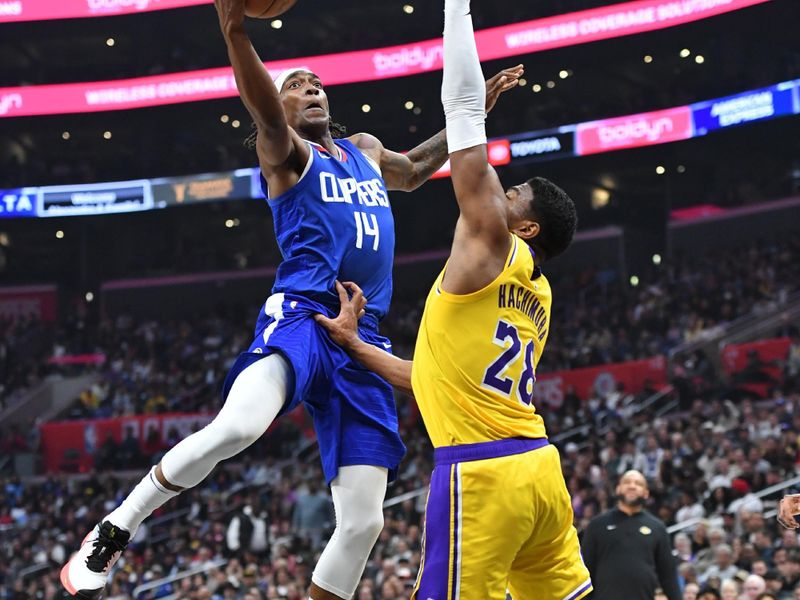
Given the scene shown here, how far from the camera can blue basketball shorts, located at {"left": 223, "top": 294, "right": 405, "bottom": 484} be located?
5.00 m

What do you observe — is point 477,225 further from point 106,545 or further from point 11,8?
point 11,8

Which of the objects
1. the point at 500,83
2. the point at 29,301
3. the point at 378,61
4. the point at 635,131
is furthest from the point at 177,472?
the point at 29,301

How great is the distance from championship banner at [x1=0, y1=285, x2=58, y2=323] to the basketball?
1242 inches

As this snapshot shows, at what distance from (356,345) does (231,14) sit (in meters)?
1.58

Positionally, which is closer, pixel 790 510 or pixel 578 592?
pixel 578 592

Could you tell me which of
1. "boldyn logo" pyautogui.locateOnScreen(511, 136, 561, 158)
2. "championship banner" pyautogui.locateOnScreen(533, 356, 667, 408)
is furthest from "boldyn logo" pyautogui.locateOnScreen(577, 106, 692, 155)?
"championship banner" pyautogui.locateOnScreen(533, 356, 667, 408)

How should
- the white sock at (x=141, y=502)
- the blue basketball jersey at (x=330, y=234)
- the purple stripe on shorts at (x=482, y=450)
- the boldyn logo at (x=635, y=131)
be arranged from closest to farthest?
1. the purple stripe on shorts at (x=482, y=450)
2. the white sock at (x=141, y=502)
3. the blue basketball jersey at (x=330, y=234)
4. the boldyn logo at (x=635, y=131)

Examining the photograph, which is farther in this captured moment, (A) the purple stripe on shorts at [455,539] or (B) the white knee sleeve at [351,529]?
(B) the white knee sleeve at [351,529]

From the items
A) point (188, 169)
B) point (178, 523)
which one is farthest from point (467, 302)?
point (188, 169)

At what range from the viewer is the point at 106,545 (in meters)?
4.68

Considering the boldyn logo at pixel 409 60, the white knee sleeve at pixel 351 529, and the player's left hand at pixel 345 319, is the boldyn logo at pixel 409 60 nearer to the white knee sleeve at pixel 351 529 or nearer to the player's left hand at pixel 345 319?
the player's left hand at pixel 345 319

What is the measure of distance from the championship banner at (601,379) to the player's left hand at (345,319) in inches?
668

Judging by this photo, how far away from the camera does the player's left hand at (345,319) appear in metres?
5.04

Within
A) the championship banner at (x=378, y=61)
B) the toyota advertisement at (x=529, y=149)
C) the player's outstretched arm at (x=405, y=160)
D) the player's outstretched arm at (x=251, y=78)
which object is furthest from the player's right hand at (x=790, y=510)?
the championship banner at (x=378, y=61)
